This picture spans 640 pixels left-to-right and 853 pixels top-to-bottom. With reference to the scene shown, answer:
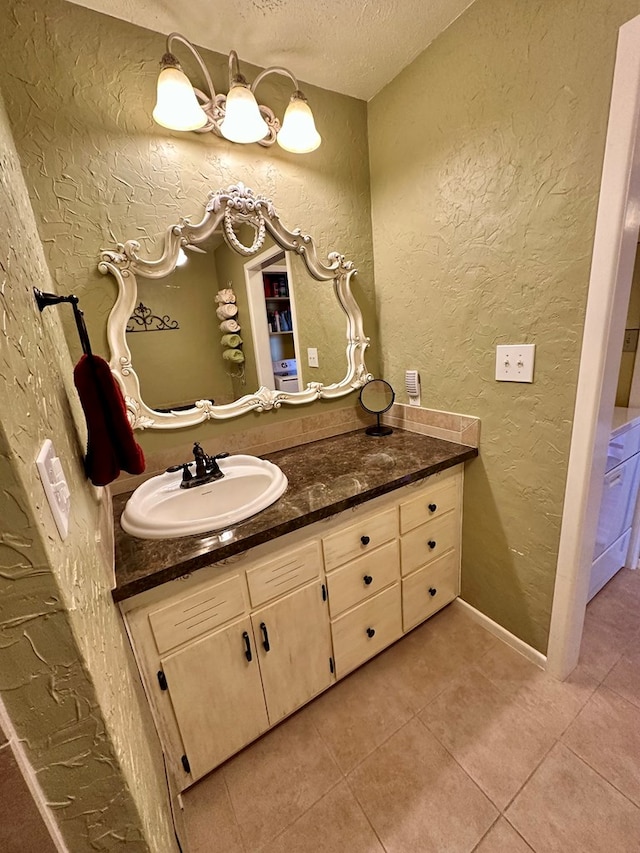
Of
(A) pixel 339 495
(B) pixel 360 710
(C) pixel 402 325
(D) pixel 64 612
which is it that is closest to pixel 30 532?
(D) pixel 64 612

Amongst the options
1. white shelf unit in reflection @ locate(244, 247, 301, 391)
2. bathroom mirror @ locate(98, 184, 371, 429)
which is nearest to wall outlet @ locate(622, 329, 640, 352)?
bathroom mirror @ locate(98, 184, 371, 429)

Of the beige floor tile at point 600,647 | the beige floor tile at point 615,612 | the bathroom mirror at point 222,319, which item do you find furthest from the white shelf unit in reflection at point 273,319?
the beige floor tile at point 615,612

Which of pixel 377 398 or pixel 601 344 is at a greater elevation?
pixel 601 344

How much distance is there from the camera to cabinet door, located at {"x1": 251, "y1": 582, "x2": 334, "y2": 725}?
1.07 metres

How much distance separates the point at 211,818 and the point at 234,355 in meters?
1.52

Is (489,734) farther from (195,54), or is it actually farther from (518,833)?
(195,54)

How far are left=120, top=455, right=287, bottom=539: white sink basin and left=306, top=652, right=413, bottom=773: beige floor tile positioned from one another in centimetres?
84

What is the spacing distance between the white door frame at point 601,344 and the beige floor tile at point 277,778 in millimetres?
954

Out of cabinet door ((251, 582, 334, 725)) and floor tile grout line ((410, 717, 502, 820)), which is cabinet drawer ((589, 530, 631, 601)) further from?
cabinet door ((251, 582, 334, 725))

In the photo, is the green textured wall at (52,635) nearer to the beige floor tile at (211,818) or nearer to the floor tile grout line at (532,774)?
the beige floor tile at (211,818)

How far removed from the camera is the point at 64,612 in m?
0.40

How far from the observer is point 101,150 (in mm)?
1090

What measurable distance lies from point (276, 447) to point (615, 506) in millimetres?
1592

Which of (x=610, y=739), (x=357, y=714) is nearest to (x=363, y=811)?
(x=357, y=714)
